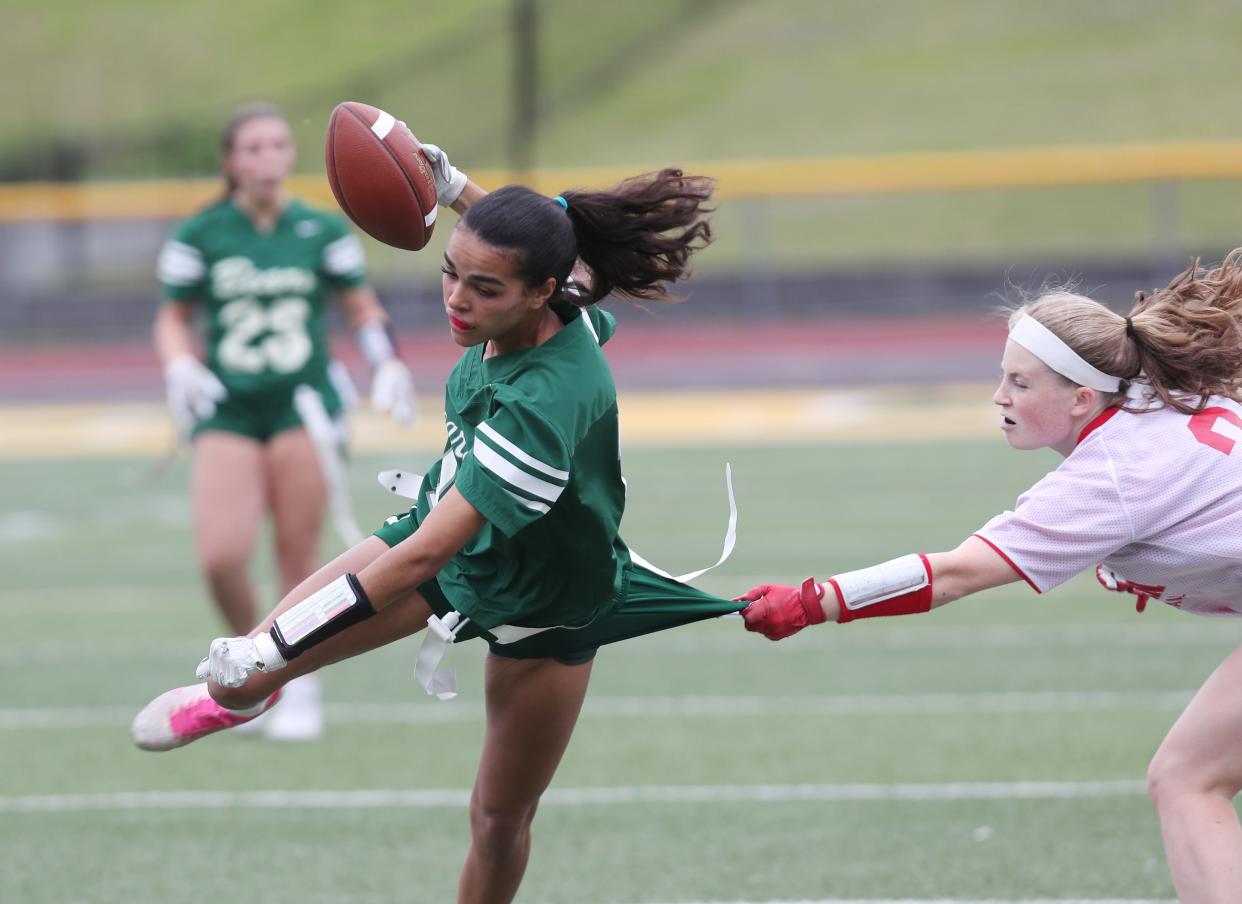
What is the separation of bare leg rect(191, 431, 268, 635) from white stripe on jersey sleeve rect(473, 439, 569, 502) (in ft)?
9.15

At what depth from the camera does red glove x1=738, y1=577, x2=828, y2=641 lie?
2943 mm

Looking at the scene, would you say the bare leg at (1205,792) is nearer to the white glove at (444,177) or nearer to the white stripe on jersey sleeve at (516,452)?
the white stripe on jersey sleeve at (516,452)

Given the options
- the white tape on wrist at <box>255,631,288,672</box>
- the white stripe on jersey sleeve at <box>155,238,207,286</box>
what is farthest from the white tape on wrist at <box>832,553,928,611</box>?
the white stripe on jersey sleeve at <box>155,238,207,286</box>

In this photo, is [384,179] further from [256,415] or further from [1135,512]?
[256,415]

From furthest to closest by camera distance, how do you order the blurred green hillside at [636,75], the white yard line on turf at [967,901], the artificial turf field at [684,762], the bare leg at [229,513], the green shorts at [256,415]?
the blurred green hillside at [636,75], the green shorts at [256,415], the bare leg at [229,513], the artificial turf field at [684,762], the white yard line on turf at [967,901]

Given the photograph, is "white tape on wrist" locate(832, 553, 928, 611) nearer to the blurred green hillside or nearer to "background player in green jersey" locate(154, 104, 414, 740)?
"background player in green jersey" locate(154, 104, 414, 740)

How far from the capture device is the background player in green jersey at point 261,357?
5574mm

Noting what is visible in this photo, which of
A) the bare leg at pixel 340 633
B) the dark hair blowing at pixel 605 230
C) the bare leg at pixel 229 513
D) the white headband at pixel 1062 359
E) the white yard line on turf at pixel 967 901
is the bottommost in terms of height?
the white yard line on turf at pixel 967 901

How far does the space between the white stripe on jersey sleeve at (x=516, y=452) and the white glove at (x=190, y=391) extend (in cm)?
285

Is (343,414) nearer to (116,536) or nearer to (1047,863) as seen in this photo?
(1047,863)

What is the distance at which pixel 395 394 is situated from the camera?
5.18 m

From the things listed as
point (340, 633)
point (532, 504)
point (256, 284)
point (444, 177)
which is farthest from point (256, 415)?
point (532, 504)

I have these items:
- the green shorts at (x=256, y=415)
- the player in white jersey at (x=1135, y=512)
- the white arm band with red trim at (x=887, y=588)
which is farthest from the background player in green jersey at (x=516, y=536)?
the green shorts at (x=256, y=415)

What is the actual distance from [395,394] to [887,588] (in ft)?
8.32
